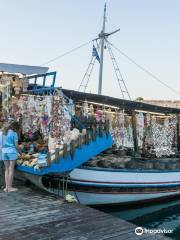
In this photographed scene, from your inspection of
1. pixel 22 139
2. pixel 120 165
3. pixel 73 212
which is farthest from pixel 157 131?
pixel 73 212

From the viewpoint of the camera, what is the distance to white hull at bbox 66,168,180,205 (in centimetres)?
1026

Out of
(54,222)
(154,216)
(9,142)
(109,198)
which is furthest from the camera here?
(154,216)

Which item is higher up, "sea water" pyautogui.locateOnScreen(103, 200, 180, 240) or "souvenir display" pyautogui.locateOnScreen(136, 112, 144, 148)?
"souvenir display" pyautogui.locateOnScreen(136, 112, 144, 148)

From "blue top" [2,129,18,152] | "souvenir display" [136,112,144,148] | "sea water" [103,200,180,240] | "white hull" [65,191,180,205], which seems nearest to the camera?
"blue top" [2,129,18,152]

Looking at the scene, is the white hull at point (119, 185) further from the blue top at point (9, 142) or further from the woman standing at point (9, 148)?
the blue top at point (9, 142)

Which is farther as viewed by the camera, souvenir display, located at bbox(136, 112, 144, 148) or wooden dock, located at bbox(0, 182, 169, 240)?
souvenir display, located at bbox(136, 112, 144, 148)

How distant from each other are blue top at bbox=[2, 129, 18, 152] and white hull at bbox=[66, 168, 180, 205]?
7.26ft

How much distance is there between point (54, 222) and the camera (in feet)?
21.5

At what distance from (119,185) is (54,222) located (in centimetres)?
464

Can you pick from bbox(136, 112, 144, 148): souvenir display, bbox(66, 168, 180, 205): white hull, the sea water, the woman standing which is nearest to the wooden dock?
the woman standing

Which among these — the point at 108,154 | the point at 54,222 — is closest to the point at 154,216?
the point at 108,154

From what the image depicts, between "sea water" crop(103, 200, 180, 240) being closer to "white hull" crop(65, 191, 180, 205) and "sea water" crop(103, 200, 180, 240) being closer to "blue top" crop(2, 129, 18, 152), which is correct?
"white hull" crop(65, 191, 180, 205)

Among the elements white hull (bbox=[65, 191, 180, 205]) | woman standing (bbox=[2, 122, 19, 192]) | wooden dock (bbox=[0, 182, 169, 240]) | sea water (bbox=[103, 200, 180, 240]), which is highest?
woman standing (bbox=[2, 122, 19, 192])

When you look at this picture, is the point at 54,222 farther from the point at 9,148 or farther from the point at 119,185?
the point at 119,185
